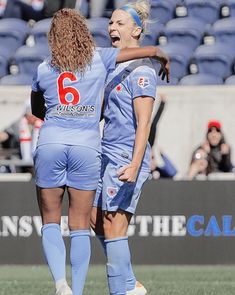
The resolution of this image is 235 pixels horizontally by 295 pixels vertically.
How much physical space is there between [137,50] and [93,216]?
1188 millimetres

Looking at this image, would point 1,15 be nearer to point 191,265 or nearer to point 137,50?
point 191,265

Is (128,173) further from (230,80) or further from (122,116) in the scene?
(230,80)

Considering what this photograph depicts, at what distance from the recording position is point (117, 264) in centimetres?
730

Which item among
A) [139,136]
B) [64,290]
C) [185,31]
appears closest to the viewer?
[64,290]

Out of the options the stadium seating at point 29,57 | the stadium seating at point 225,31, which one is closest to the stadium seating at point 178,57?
the stadium seating at point 225,31

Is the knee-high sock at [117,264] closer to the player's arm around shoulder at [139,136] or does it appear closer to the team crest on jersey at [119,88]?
the player's arm around shoulder at [139,136]

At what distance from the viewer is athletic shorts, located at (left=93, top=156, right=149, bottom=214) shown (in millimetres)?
7309

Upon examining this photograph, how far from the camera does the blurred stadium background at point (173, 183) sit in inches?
463

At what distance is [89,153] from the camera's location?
690cm

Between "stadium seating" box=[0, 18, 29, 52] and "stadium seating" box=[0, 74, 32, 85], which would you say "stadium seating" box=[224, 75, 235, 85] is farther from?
"stadium seating" box=[0, 18, 29, 52]

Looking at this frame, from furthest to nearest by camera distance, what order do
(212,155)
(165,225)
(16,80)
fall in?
(16,80)
(212,155)
(165,225)

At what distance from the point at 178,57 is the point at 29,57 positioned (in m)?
2.16

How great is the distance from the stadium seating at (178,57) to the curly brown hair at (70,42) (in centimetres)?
937

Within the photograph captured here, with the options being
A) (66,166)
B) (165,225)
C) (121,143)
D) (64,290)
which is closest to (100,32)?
(165,225)
